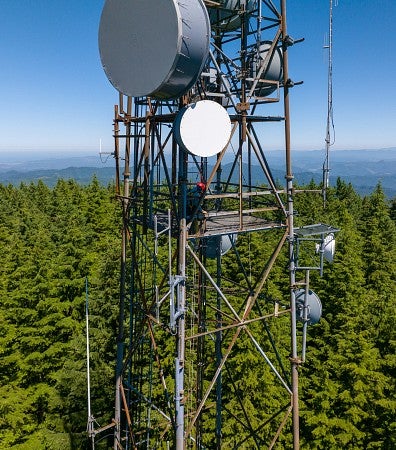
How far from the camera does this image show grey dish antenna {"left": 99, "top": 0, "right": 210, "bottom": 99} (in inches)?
255

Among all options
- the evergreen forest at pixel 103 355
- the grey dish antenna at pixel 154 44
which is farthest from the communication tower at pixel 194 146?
the evergreen forest at pixel 103 355

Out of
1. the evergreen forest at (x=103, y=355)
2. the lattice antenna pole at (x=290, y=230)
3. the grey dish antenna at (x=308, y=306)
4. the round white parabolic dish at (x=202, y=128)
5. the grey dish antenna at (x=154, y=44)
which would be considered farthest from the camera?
the evergreen forest at (x=103, y=355)

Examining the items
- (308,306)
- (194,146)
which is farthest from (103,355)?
(194,146)

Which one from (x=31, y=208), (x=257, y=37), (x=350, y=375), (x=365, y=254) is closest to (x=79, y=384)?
(x=350, y=375)

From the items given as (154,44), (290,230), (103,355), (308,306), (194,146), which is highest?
(154,44)

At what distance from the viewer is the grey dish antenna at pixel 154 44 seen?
21.2ft

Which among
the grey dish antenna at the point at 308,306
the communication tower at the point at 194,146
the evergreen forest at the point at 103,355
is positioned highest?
the communication tower at the point at 194,146

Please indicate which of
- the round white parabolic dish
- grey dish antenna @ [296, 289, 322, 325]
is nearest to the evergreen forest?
grey dish antenna @ [296, 289, 322, 325]

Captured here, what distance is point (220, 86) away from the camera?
29.8 feet

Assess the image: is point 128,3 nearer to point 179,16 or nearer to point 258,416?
point 179,16

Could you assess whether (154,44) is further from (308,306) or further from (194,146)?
(308,306)

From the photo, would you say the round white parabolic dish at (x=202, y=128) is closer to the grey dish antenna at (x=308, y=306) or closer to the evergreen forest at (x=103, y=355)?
the grey dish antenna at (x=308, y=306)

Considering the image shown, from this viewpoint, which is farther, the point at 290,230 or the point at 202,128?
the point at 290,230

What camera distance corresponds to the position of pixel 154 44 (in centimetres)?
678
